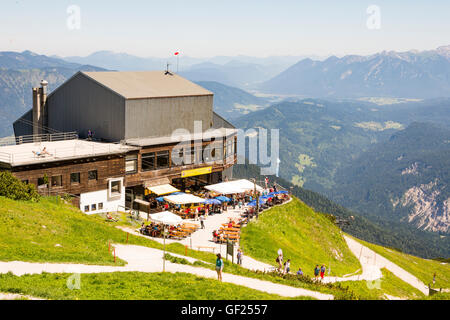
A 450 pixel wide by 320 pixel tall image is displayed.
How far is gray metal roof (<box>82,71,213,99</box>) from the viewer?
203 ft

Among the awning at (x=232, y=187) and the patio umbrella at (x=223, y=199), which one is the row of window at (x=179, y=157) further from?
the patio umbrella at (x=223, y=199)

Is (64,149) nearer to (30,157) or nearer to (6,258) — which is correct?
(30,157)

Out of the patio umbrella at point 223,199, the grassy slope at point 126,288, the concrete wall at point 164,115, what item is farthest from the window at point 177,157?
the grassy slope at point 126,288

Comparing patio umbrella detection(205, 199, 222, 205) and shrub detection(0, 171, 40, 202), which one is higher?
shrub detection(0, 171, 40, 202)

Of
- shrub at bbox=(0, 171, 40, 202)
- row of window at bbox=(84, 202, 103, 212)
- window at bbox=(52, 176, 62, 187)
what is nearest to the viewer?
shrub at bbox=(0, 171, 40, 202)

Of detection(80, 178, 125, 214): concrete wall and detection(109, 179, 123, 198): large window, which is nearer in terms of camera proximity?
detection(80, 178, 125, 214): concrete wall

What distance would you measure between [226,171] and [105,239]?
35.9 metres

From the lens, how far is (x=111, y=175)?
55.4 m

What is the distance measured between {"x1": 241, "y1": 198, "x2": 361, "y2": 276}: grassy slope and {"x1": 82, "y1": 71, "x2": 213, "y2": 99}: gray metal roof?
21.6m

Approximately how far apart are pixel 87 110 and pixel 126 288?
143 feet

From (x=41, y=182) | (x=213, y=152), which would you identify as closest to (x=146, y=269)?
(x=41, y=182)

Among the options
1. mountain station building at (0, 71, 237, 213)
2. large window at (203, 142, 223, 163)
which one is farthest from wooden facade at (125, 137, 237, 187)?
large window at (203, 142, 223, 163)

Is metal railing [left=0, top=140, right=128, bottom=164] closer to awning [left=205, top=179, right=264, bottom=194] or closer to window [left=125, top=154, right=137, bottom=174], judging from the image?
window [left=125, top=154, right=137, bottom=174]
